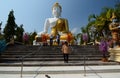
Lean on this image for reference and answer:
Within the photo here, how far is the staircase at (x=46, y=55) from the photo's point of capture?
56.9 ft

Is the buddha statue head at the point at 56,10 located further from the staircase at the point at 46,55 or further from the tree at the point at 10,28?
the tree at the point at 10,28

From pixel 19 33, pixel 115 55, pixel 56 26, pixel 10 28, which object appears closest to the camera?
pixel 115 55

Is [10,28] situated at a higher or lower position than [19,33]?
higher

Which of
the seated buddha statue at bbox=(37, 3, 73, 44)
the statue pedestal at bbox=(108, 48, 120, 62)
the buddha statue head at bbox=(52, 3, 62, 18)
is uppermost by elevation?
the buddha statue head at bbox=(52, 3, 62, 18)

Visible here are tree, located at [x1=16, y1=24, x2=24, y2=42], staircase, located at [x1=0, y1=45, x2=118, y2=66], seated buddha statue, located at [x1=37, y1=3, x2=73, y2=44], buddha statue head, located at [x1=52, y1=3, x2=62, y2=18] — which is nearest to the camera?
staircase, located at [x1=0, y1=45, x2=118, y2=66]

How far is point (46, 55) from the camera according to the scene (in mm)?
18766

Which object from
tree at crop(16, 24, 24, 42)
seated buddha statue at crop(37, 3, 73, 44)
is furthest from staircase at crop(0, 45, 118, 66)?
tree at crop(16, 24, 24, 42)

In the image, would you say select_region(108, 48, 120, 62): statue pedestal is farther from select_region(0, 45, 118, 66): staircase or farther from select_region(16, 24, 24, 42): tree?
select_region(16, 24, 24, 42): tree

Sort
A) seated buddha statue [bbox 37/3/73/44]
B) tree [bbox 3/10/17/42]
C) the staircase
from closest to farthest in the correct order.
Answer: the staircase, seated buddha statue [bbox 37/3/73/44], tree [bbox 3/10/17/42]

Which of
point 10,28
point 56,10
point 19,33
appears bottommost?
point 19,33

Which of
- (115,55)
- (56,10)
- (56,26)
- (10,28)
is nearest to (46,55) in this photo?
(115,55)

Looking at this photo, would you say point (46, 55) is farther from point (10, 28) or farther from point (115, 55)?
point (10, 28)

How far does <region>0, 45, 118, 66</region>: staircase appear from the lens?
17.3 meters

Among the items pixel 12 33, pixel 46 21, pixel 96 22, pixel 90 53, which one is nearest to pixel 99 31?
pixel 96 22
